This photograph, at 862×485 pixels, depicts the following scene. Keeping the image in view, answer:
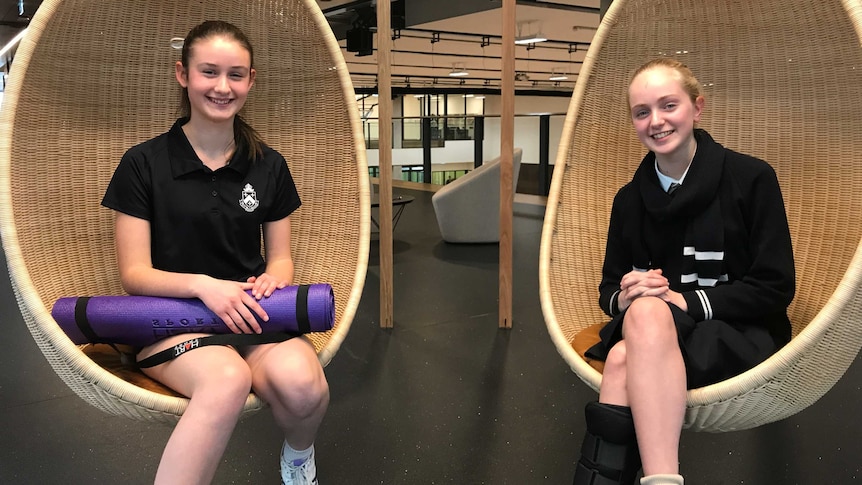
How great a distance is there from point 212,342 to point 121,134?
70 centimetres

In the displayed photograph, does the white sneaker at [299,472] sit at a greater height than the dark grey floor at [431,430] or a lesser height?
greater

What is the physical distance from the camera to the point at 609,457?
122cm

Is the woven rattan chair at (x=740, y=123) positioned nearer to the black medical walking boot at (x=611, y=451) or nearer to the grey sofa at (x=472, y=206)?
the black medical walking boot at (x=611, y=451)

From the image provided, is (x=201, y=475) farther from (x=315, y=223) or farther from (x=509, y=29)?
(x=509, y=29)

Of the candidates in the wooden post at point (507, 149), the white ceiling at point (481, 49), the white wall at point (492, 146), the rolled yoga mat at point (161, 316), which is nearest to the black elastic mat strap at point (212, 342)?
the rolled yoga mat at point (161, 316)

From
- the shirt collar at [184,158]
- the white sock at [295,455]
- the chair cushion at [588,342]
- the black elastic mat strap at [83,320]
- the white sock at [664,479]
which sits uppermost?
the shirt collar at [184,158]

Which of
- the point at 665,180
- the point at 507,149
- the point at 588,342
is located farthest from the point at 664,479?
the point at 507,149

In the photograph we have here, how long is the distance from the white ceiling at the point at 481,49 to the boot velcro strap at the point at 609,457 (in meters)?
5.97

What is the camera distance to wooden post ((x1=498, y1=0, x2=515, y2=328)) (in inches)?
104

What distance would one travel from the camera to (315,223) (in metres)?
1.79

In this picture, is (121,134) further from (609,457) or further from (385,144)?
(609,457)

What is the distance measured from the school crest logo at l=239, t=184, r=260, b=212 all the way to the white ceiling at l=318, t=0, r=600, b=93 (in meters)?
5.50

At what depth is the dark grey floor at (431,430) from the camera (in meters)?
1.71

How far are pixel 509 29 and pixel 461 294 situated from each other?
1.32m
